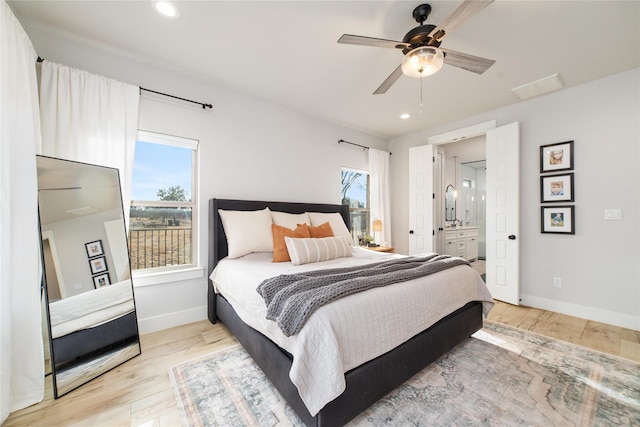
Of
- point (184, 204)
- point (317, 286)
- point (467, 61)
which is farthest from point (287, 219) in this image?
point (467, 61)

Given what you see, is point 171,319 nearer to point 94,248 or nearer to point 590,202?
point 94,248

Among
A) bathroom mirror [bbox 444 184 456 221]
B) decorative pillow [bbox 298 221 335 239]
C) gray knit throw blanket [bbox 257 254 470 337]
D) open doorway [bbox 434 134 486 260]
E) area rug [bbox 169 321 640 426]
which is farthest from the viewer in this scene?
bathroom mirror [bbox 444 184 456 221]

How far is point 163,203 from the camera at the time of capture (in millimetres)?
2674

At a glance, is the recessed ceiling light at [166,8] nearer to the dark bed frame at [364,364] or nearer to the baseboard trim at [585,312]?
the dark bed frame at [364,364]

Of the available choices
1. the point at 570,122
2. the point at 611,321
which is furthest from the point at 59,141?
the point at 611,321

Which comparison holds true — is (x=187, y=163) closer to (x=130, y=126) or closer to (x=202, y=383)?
(x=130, y=126)

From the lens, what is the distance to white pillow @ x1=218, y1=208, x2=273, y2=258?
8.66 ft

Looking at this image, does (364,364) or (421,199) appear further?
(421,199)

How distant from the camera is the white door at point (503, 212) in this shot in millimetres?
3320

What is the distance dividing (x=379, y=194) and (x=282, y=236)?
2.55 m

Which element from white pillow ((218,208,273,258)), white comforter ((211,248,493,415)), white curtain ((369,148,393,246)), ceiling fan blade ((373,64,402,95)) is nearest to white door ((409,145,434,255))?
white curtain ((369,148,393,246))

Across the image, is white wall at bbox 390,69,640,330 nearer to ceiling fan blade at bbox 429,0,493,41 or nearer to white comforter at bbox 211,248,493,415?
white comforter at bbox 211,248,493,415

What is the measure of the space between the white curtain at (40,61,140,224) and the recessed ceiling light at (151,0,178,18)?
0.83 meters

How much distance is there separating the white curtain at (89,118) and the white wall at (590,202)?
15.2 ft
